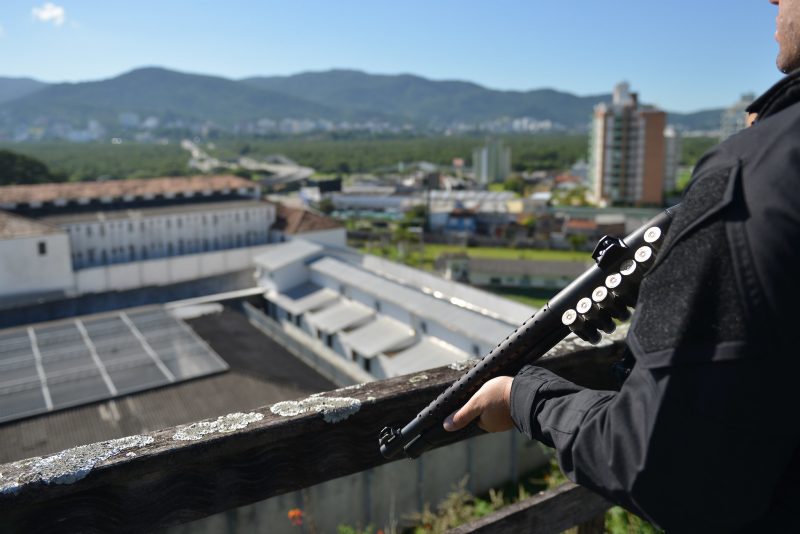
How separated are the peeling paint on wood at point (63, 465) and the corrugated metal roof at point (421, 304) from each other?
13.5 m

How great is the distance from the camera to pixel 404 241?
140ft

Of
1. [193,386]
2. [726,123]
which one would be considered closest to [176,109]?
[726,123]

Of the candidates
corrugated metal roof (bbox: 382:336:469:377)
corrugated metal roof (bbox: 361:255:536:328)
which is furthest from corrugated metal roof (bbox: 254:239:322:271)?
corrugated metal roof (bbox: 382:336:469:377)

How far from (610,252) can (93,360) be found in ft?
50.1

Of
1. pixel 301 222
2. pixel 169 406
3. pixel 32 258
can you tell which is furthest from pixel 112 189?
pixel 169 406

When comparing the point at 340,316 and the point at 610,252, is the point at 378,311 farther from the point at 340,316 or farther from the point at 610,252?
the point at 610,252

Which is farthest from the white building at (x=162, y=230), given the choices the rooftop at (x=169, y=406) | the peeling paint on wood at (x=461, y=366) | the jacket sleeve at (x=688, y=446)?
the jacket sleeve at (x=688, y=446)

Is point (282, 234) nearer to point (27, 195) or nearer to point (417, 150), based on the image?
point (27, 195)

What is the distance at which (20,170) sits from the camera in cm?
5138

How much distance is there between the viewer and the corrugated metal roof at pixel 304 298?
71.2 feet

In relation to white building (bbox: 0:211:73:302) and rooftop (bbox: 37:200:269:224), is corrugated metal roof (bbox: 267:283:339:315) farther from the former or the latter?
rooftop (bbox: 37:200:269:224)

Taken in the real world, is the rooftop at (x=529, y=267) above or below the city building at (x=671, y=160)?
below

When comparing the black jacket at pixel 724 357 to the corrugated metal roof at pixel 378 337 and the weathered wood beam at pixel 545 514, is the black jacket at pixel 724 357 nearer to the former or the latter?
the weathered wood beam at pixel 545 514

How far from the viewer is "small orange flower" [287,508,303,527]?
77.2 inches
